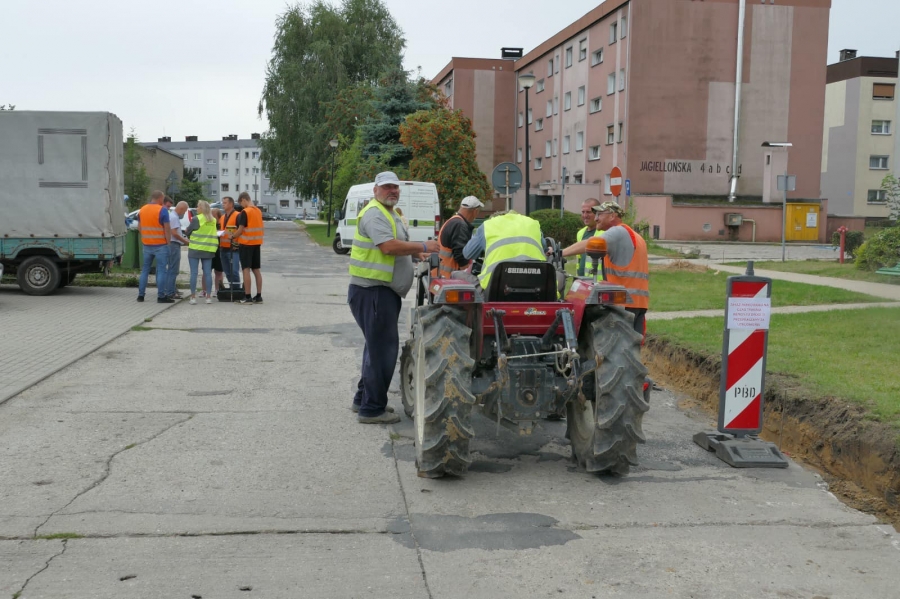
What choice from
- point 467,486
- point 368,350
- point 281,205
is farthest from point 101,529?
point 281,205

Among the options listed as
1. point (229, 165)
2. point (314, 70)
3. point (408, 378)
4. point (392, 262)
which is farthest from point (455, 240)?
point (229, 165)

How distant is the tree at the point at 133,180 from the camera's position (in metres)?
36.8

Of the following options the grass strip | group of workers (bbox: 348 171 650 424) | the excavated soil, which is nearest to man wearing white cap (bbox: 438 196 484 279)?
group of workers (bbox: 348 171 650 424)

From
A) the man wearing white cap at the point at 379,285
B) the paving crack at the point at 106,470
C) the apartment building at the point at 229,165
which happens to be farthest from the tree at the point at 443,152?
the apartment building at the point at 229,165

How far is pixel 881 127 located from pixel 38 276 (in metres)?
57.6

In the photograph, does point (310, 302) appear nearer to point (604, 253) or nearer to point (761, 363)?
point (604, 253)

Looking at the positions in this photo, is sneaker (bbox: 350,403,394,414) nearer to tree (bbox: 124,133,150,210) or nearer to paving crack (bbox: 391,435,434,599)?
paving crack (bbox: 391,435,434,599)

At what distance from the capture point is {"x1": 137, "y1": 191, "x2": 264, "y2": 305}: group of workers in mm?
15414

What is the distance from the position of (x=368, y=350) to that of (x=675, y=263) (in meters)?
15.9

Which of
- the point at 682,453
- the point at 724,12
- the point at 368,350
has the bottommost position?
the point at 682,453

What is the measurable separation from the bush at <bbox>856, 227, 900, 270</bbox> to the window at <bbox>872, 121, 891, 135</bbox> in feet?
147

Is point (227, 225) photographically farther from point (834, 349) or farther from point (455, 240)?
point (834, 349)

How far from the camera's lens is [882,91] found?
60.1m

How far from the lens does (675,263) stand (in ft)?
72.3
